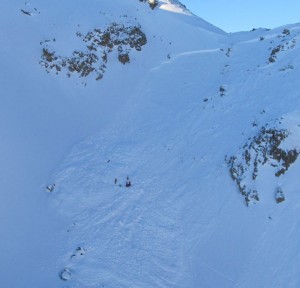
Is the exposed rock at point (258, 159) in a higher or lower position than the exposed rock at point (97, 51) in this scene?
lower

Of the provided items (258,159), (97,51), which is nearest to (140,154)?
(258,159)

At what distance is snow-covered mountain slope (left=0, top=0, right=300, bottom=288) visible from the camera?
14.4 meters

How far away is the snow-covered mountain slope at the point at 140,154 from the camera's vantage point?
47.3 ft

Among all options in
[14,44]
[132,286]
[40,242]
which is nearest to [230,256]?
[132,286]

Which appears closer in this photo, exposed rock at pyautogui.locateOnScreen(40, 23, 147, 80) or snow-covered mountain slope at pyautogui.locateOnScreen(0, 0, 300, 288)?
snow-covered mountain slope at pyautogui.locateOnScreen(0, 0, 300, 288)

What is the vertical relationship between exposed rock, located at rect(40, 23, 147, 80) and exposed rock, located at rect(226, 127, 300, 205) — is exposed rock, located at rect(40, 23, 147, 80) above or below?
above

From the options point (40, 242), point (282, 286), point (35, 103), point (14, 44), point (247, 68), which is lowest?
point (40, 242)

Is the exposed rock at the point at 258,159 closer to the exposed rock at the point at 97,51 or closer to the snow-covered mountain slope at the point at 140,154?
the snow-covered mountain slope at the point at 140,154

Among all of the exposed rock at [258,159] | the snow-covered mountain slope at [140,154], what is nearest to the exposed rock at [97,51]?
the snow-covered mountain slope at [140,154]

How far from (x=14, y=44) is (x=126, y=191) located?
44.6 feet

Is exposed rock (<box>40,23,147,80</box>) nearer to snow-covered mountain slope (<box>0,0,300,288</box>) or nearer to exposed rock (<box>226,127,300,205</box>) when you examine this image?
snow-covered mountain slope (<box>0,0,300,288</box>)

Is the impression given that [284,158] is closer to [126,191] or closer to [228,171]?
[228,171]

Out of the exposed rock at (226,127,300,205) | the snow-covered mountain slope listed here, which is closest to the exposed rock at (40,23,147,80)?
the snow-covered mountain slope

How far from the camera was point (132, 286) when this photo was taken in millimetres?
13578
